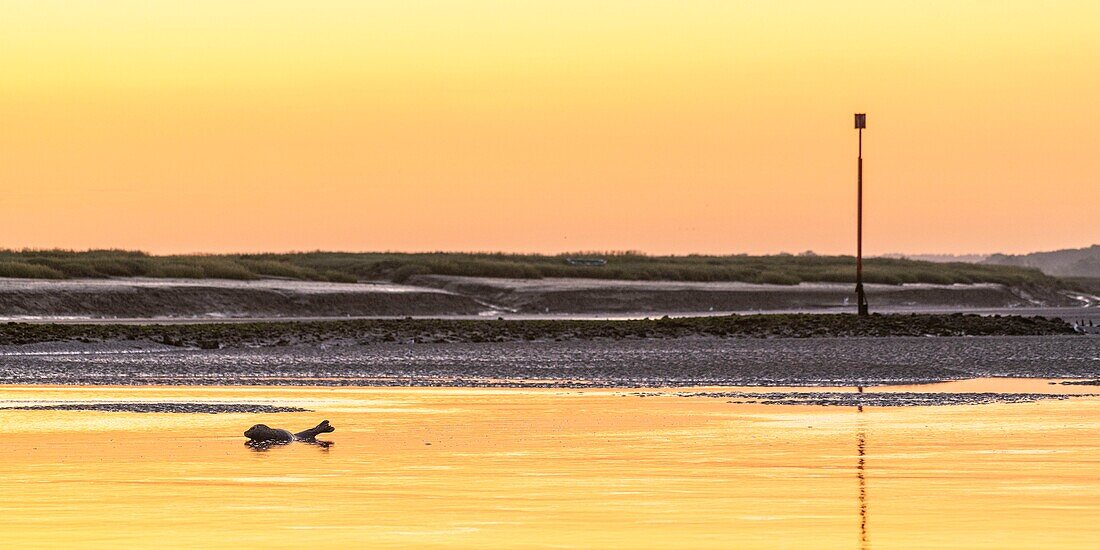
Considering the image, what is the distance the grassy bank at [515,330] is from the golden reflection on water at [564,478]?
927 inches

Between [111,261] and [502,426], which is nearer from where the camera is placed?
[502,426]

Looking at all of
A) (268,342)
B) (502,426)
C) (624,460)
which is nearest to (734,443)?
(624,460)

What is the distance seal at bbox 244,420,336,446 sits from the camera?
2036 cm

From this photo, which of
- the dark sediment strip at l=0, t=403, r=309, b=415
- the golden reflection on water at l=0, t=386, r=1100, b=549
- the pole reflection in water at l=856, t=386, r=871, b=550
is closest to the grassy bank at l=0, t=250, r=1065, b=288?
the dark sediment strip at l=0, t=403, r=309, b=415

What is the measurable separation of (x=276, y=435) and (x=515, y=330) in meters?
33.4

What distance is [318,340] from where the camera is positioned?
49.5 meters

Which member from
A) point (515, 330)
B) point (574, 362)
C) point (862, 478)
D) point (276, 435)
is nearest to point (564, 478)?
point (862, 478)

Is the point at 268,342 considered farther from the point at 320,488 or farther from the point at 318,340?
the point at 320,488

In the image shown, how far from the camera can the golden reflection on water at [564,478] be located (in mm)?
12781

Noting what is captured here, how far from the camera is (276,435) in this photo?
67.4 ft

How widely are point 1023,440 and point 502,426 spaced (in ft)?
21.6

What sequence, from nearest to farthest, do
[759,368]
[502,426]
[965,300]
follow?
[502,426] → [759,368] → [965,300]

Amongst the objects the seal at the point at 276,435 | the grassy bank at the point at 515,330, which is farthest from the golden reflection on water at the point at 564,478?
the grassy bank at the point at 515,330

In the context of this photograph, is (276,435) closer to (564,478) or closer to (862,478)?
(564,478)
